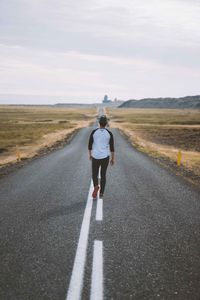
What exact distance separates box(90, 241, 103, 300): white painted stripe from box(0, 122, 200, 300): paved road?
29mm

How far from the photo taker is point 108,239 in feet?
19.8

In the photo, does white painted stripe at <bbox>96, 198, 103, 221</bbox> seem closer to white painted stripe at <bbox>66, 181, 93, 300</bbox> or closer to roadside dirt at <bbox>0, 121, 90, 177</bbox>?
white painted stripe at <bbox>66, 181, 93, 300</bbox>

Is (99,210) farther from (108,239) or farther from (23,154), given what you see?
(23,154)

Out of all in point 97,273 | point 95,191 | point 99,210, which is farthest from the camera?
point 95,191

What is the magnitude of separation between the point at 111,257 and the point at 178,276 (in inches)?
44.0

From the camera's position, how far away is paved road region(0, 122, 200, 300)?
14.1 ft

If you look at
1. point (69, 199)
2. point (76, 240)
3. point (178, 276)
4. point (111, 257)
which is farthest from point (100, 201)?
point (178, 276)

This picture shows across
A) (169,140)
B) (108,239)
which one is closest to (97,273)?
(108,239)

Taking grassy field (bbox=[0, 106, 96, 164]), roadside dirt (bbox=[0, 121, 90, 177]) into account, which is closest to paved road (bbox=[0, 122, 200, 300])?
roadside dirt (bbox=[0, 121, 90, 177])

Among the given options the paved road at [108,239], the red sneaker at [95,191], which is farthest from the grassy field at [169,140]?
the red sneaker at [95,191]

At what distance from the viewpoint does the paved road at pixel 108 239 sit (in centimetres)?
431

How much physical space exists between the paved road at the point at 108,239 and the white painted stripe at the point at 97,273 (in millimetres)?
29

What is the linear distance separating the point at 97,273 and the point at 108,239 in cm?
140

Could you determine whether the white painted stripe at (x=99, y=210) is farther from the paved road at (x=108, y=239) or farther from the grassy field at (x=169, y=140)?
the grassy field at (x=169, y=140)
